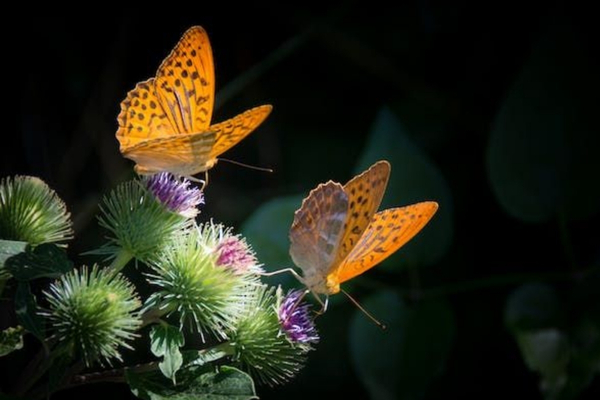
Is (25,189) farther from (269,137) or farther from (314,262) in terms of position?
(269,137)

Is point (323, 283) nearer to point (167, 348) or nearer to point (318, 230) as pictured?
point (318, 230)

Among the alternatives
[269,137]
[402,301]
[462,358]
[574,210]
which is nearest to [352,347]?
[402,301]

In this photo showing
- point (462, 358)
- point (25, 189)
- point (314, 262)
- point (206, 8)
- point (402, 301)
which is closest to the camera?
point (25, 189)

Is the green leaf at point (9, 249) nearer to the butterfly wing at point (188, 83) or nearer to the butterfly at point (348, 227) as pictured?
the butterfly wing at point (188, 83)

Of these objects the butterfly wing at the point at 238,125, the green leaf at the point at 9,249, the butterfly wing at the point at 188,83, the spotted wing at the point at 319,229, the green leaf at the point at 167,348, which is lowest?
the green leaf at the point at 167,348

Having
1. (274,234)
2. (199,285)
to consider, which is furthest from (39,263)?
(274,234)

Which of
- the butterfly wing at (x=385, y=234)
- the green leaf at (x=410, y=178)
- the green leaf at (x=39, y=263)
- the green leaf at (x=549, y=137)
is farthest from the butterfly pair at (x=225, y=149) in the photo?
the green leaf at (x=549, y=137)
